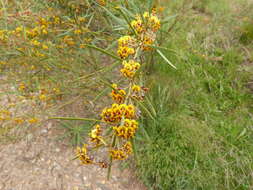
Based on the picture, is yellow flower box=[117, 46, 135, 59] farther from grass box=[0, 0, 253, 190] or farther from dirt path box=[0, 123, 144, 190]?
dirt path box=[0, 123, 144, 190]

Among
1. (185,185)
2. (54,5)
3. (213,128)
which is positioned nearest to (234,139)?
(213,128)

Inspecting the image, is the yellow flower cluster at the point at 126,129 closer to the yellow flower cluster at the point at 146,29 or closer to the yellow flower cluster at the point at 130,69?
the yellow flower cluster at the point at 130,69

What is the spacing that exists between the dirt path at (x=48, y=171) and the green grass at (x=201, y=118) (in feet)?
0.75

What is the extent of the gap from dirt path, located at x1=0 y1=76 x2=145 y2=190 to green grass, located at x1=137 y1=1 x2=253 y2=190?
0.23m

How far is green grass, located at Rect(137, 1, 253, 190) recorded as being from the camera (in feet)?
5.55

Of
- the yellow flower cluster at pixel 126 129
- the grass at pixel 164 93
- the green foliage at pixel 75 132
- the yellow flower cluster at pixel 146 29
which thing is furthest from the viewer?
the green foliage at pixel 75 132

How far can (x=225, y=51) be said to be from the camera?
252 centimetres

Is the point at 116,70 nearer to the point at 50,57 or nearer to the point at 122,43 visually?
the point at 50,57

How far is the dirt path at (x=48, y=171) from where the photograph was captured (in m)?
1.69

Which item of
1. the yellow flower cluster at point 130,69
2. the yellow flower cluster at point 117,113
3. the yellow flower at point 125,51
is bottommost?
the yellow flower cluster at point 117,113

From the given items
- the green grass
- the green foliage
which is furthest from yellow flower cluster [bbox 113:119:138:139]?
the green foliage

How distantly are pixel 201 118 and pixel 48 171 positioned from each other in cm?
136

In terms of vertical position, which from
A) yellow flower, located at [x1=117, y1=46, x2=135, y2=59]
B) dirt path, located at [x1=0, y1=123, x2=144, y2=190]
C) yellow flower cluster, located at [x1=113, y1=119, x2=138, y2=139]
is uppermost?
yellow flower, located at [x1=117, y1=46, x2=135, y2=59]

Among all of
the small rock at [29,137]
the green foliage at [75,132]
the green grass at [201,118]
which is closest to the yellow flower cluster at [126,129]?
the green grass at [201,118]
